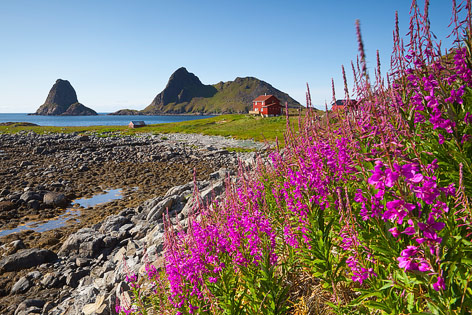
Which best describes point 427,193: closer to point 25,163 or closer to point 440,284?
point 440,284

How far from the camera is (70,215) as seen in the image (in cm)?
1784

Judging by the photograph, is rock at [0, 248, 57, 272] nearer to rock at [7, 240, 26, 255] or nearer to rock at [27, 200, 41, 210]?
rock at [7, 240, 26, 255]

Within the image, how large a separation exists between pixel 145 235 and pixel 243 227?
377 inches

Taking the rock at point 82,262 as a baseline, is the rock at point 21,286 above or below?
below

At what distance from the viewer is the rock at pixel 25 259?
11.2m

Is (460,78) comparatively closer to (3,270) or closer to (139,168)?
(3,270)

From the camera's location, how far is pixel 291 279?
16.8 feet

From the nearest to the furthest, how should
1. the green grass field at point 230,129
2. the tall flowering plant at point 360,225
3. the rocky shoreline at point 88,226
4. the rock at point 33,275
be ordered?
the tall flowering plant at point 360,225, the rocky shoreline at point 88,226, the rock at point 33,275, the green grass field at point 230,129

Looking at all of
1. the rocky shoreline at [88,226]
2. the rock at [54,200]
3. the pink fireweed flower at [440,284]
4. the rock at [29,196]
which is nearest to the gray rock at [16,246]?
the rocky shoreline at [88,226]

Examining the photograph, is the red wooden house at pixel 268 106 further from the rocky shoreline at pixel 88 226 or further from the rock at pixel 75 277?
the rock at pixel 75 277

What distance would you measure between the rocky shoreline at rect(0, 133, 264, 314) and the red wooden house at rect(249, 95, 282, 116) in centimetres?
5507

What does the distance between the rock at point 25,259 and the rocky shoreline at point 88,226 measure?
34mm

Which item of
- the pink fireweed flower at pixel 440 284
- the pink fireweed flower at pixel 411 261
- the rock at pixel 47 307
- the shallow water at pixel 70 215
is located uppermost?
the pink fireweed flower at pixel 411 261

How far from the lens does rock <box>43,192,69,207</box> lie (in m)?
19.2
